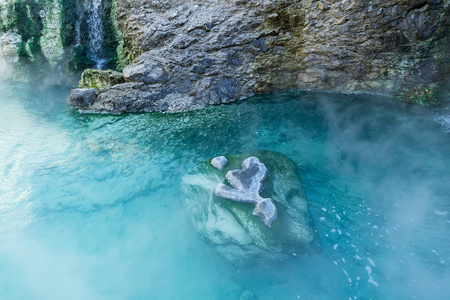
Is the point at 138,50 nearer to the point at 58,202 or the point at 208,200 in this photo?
the point at 58,202

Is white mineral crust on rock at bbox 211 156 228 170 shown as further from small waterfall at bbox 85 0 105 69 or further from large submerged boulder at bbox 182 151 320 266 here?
small waterfall at bbox 85 0 105 69

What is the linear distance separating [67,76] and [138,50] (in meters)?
3.75

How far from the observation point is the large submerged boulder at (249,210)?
282 centimetres

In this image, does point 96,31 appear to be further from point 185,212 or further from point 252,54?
point 185,212

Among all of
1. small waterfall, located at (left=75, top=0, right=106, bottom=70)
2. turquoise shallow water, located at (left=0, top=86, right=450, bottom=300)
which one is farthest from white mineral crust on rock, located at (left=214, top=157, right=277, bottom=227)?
small waterfall, located at (left=75, top=0, right=106, bottom=70)

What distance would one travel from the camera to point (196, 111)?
662 centimetres

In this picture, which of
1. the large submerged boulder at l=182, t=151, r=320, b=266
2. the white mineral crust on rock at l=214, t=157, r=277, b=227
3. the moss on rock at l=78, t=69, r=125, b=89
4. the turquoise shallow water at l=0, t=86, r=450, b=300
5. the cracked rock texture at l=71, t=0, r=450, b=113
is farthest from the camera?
the moss on rock at l=78, t=69, r=125, b=89

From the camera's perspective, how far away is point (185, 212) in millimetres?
3461

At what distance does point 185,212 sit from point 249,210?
940 millimetres

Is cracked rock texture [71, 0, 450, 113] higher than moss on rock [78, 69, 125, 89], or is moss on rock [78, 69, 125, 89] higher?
cracked rock texture [71, 0, 450, 113]

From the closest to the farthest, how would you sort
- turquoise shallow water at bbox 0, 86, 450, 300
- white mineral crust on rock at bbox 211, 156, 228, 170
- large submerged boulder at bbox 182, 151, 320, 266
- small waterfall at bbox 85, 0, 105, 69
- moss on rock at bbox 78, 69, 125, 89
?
turquoise shallow water at bbox 0, 86, 450, 300 → large submerged boulder at bbox 182, 151, 320, 266 → white mineral crust on rock at bbox 211, 156, 228, 170 → moss on rock at bbox 78, 69, 125, 89 → small waterfall at bbox 85, 0, 105, 69

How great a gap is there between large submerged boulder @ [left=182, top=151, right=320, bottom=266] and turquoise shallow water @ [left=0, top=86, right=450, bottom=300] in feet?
0.46

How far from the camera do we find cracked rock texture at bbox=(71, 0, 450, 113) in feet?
19.4

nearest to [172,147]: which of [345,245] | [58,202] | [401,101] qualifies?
[58,202]
